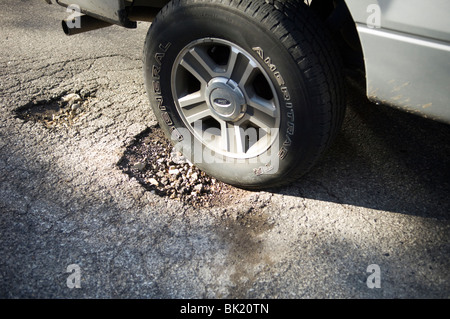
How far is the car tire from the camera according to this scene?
1.96 meters

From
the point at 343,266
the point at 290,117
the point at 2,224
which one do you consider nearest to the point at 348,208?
the point at 343,266

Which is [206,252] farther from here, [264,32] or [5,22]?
[5,22]

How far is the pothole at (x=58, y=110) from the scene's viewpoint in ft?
9.46

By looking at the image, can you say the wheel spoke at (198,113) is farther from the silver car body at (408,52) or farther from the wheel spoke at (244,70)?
the silver car body at (408,52)

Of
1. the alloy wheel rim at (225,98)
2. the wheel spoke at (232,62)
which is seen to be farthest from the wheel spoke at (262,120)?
the wheel spoke at (232,62)

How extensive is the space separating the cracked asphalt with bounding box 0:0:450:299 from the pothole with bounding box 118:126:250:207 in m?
0.05

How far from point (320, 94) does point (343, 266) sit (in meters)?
0.80

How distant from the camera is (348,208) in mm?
2320

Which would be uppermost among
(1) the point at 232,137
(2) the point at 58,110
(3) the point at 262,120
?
(3) the point at 262,120

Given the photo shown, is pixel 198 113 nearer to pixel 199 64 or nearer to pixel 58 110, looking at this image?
pixel 199 64

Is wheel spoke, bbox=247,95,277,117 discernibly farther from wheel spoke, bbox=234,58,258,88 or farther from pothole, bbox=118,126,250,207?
pothole, bbox=118,126,250,207

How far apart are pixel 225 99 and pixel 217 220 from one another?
0.63 m

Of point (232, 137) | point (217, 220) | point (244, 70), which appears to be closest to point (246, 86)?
point (244, 70)

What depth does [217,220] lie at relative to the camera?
2.26 metres
